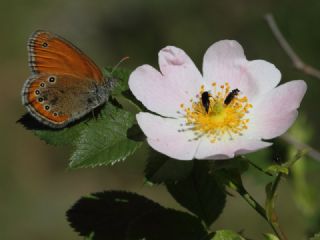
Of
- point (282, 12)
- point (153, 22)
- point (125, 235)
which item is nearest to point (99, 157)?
point (125, 235)

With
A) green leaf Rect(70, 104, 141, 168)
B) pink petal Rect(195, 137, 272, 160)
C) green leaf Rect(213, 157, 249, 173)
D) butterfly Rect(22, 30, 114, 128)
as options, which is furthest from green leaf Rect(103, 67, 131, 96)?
green leaf Rect(213, 157, 249, 173)

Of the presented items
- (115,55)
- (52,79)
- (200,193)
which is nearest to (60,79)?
(52,79)

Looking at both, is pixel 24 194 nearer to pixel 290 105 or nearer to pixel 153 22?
pixel 153 22

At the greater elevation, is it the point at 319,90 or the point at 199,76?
the point at 199,76

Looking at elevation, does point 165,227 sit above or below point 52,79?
below

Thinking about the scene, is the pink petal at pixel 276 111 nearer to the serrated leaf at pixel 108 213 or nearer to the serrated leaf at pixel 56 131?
the serrated leaf at pixel 108 213

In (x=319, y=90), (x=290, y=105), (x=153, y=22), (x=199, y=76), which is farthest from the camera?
(x=153, y=22)

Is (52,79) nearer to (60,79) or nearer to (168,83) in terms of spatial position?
(60,79)
